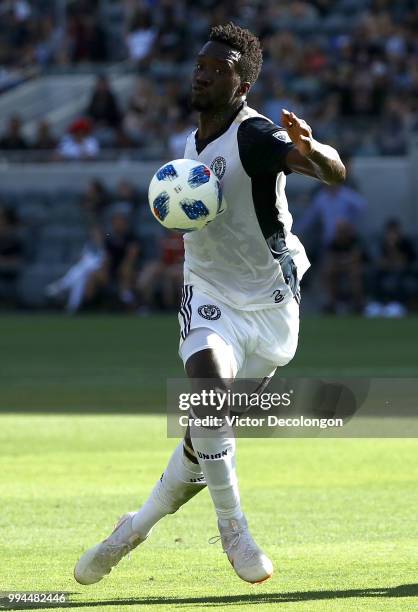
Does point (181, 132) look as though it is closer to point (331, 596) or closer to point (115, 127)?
point (115, 127)

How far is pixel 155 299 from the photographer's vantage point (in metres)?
25.1

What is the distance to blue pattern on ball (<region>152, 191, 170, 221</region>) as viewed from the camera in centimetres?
695

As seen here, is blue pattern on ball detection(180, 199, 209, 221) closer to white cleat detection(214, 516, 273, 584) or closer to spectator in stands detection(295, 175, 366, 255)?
white cleat detection(214, 516, 273, 584)

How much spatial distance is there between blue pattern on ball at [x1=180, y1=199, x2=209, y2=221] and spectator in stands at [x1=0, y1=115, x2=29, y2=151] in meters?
21.6

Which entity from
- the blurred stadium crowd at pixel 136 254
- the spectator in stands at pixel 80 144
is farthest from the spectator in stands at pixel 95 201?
the spectator in stands at pixel 80 144

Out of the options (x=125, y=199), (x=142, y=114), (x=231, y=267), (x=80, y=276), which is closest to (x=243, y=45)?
(x=231, y=267)

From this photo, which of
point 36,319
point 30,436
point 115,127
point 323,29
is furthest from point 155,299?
point 30,436

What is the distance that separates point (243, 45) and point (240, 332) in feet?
4.76

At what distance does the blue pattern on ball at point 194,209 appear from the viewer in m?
6.75

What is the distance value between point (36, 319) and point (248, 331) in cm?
1759

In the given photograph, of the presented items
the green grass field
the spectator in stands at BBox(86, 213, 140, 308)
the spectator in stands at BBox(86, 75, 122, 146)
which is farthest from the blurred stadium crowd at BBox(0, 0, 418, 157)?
the green grass field

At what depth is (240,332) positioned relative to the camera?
271 inches

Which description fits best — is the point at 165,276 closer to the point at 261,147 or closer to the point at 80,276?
the point at 80,276

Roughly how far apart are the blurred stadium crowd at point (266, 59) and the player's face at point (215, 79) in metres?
17.5
